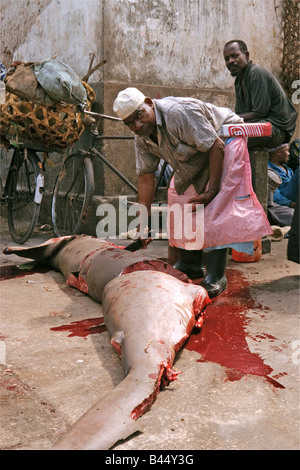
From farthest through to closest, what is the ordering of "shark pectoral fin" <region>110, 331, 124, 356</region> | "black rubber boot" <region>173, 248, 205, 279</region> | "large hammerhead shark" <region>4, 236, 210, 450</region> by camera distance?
"black rubber boot" <region>173, 248, 205, 279</region>, "shark pectoral fin" <region>110, 331, 124, 356</region>, "large hammerhead shark" <region>4, 236, 210, 450</region>

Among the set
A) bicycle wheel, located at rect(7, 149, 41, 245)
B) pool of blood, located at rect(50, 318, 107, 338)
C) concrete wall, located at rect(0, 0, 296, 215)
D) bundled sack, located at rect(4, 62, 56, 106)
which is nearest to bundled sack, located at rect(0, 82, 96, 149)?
bundled sack, located at rect(4, 62, 56, 106)

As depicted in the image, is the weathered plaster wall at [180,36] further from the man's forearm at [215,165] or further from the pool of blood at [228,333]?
the pool of blood at [228,333]

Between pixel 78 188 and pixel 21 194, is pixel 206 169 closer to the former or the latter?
pixel 78 188

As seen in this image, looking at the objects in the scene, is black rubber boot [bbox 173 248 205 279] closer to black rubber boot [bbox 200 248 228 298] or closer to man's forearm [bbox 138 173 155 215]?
black rubber boot [bbox 200 248 228 298]

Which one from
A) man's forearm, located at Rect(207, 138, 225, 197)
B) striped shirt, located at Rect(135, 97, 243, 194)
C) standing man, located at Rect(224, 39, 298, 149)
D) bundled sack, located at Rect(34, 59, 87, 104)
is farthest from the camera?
standing man, located at Rect(224, 39, 298, 149)

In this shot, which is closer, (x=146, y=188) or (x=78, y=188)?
(x=146, y=188)

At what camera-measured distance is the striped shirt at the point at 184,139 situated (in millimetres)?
3559

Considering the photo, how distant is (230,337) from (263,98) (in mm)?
3161

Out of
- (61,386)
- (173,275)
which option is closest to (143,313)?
(61,386)

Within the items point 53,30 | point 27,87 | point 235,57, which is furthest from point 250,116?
point 53,30

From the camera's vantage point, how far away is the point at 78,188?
5.85 meters

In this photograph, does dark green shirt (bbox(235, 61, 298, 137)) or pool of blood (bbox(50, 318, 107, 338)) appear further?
dark green shirt (bbox(235, 61, 298, 137))

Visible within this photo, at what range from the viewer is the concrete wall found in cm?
589

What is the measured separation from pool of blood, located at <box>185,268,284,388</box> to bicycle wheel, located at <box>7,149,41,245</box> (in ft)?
8.46
